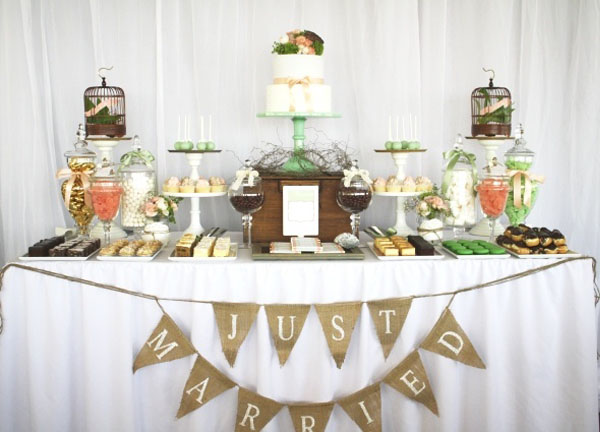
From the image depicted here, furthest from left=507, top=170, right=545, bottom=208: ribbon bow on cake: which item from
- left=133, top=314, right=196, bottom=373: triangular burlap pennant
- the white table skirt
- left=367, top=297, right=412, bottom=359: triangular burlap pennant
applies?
left=133, top=314, right=196, bottom=373: triangular burlap pennant

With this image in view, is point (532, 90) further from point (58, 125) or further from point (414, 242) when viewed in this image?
point (58, 125)

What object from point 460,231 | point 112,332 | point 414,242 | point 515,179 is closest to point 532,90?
point 515,179

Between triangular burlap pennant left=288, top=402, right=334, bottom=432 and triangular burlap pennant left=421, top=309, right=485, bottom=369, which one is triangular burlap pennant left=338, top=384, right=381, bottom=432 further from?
triangular burlap pennant left=421, top=309, right=485, bottom=369

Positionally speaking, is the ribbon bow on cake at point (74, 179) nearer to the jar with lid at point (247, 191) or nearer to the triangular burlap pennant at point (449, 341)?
the jar with lid at point (247, 191)

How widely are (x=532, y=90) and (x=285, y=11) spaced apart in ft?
3.75

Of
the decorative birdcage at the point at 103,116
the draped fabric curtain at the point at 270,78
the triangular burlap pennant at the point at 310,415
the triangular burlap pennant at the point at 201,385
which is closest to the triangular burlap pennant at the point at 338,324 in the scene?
the triangular burlap pennant at the point at 310,415

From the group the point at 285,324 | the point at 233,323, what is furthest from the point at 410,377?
the point at 233,323

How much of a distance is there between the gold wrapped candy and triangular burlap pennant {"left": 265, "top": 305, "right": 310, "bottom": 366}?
86 centimetres

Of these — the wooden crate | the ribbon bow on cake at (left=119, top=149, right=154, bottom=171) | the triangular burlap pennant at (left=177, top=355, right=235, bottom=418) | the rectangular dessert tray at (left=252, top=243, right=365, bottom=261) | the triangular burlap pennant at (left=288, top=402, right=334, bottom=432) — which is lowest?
the triangular burlap pennant at (left=288, top=402, right=334, bottom=432)

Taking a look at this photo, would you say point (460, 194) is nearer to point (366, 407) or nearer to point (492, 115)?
point (492, 115)

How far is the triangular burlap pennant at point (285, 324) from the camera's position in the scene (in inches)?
83.4

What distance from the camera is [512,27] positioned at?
9.45 ft

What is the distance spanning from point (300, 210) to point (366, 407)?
2.45 ft

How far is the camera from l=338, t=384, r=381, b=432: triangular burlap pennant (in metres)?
2.14
